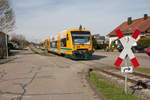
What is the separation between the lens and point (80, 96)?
19.8 ft

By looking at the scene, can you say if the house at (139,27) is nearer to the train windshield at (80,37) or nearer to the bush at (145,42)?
the bush at (145,42)

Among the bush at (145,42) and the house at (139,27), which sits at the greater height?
the house at (139,27)

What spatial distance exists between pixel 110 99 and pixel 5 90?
12.5 ft

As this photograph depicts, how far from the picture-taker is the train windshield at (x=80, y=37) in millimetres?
18703

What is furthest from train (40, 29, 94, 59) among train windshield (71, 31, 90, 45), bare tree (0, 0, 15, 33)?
bare tree (0, 0, 15, 33)

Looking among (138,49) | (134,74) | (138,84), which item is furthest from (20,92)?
(138,49)

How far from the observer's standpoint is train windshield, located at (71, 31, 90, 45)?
1870 cm

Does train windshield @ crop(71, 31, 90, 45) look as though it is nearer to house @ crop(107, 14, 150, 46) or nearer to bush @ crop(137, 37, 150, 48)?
bush @ crop(137, 37, 150, 48)

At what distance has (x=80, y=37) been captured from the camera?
19.1m

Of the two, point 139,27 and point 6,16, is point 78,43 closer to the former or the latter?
point 6,16

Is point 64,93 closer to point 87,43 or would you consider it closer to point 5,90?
point 5,90


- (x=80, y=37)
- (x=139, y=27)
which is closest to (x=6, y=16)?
(x=80, y=37)

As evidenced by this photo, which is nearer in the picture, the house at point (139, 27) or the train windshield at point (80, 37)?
the train windshield at point (80, 37)

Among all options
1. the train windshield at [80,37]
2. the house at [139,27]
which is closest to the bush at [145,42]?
the house at [139,27]
